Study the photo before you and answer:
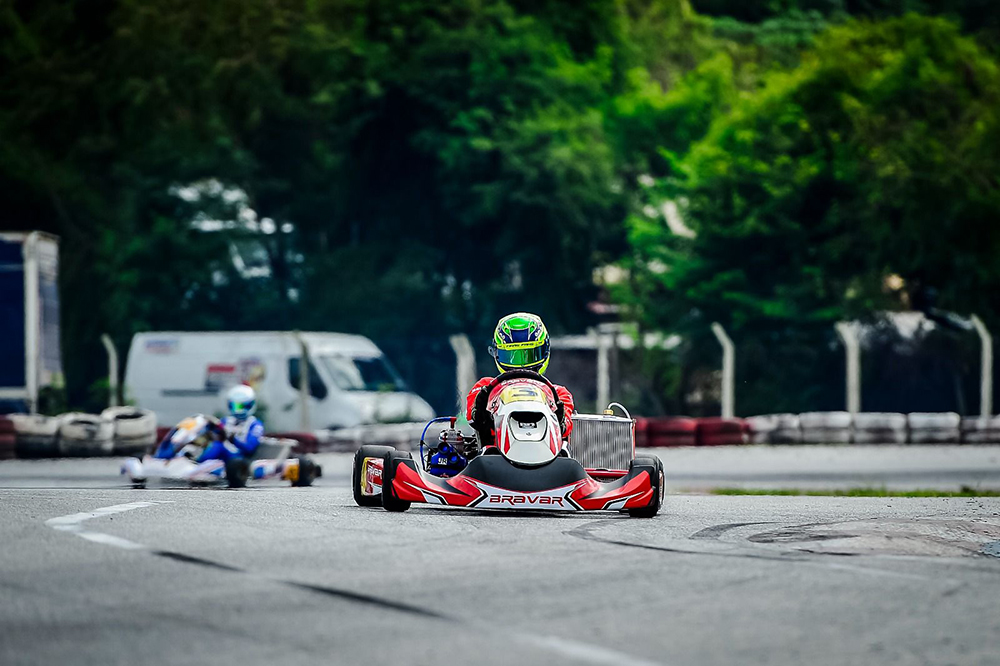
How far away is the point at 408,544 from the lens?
26.2ft

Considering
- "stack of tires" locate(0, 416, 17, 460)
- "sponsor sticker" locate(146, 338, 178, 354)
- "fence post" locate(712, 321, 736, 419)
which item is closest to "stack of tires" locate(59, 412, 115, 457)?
"stack of tires" locate(0, 416, 17, 460)

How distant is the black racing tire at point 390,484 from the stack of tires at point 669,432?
1245 centimetres

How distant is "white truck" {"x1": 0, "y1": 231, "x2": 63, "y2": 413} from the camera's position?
22.2m

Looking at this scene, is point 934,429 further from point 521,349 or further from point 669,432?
point 521,349

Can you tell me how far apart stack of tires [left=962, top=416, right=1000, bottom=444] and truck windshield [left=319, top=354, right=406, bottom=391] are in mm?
8739

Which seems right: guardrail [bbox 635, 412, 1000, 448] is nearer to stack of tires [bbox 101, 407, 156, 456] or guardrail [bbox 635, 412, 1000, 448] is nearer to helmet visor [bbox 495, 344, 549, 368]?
stack of tires [bbox 101, 407, 156, 456]

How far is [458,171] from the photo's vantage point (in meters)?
35.5

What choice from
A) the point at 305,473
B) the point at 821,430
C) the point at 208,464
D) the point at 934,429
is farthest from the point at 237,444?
the point at 934,429

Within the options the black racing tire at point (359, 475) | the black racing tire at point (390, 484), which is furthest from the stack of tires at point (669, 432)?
the black racing tire at point (390, 484)

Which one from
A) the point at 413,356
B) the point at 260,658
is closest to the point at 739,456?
the point at 413,356

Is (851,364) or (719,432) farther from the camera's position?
(851,364)

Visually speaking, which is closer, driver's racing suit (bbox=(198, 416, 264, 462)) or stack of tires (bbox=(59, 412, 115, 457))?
driver's racing suit (bbox=(198, 416, 264, 462))

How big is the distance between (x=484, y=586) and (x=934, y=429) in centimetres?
1853

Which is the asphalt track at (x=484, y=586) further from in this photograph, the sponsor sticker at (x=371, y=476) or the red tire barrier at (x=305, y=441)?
the red tire barrier at (x=305, y=441)
